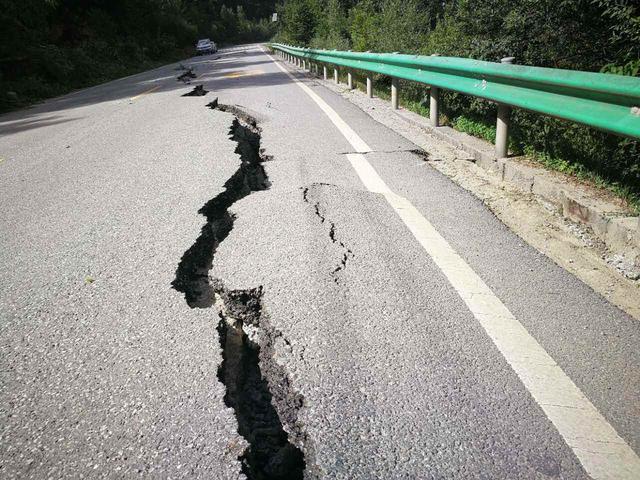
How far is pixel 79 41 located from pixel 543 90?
86.6 ft

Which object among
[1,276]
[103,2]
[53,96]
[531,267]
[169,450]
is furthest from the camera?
[103,2]

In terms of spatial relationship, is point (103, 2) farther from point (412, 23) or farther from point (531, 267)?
point (531, 267)

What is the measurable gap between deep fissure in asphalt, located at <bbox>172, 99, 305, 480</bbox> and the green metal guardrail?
2.15 m

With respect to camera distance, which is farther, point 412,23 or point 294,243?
point 412,23

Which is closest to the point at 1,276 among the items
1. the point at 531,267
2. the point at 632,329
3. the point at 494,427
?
the point at 494,427

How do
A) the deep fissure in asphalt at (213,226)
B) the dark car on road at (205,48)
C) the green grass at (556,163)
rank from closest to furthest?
the deep fissure in asphalt at (213,226) < the green grass at (556,163) < the dark car on road at (205,48)

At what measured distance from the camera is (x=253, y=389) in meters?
1.83

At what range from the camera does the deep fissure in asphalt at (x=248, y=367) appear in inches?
58.6

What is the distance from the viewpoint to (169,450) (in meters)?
1.48

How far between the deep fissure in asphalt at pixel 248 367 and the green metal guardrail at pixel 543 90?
2.15m

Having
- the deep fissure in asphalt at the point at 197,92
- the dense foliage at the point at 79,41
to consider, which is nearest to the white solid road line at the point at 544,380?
the deep fissure in asphalt at the point at 197,92

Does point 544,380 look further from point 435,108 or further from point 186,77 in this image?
point 186,77

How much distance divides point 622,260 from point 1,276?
3331 mm

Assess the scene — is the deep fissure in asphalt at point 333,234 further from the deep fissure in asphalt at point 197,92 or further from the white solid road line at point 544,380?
the deep fissure in asphalt at point 197,92
